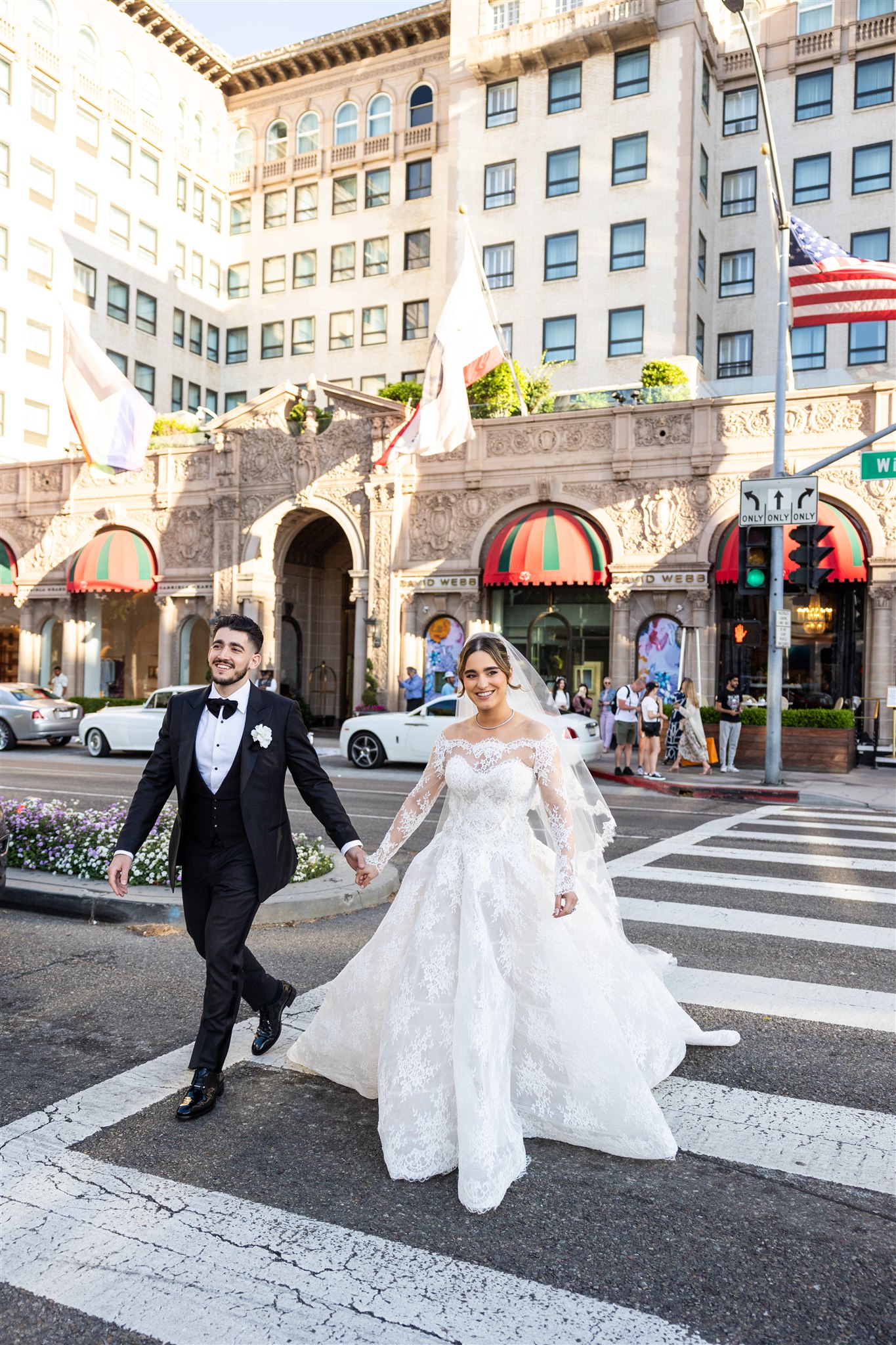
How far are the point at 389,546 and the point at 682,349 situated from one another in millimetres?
10949

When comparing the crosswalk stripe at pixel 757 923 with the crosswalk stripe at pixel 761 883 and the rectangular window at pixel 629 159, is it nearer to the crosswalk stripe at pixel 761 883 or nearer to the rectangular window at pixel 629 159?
the crosswalk stripe at pixel 761 883

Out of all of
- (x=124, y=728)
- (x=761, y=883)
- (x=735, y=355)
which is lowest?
(x=761, y=883)

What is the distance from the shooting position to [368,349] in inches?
1537

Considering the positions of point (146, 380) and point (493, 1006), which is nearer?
point (493, 1006)

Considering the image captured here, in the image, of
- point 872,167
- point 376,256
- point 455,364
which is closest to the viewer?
point 455,364

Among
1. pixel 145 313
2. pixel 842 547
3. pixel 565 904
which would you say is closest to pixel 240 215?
pixel 145 313

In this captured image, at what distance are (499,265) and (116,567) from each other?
15552 mm

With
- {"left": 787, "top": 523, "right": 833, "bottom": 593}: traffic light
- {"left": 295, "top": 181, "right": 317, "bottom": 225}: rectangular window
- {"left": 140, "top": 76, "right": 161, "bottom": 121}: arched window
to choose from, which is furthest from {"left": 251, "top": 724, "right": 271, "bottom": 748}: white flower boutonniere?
{"left": 140, "top": 76, "right": 161, "bottom": 121}: arched window

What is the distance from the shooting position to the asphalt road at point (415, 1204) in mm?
2770

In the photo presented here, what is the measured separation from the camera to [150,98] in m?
41.7

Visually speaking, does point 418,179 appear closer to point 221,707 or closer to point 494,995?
point 221,707

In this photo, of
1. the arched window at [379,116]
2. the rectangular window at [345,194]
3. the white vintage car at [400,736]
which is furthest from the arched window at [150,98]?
the white vintage car at [400,736]

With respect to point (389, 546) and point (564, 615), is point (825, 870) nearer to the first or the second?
point (564, 615)

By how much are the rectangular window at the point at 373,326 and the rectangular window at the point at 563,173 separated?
857cm
